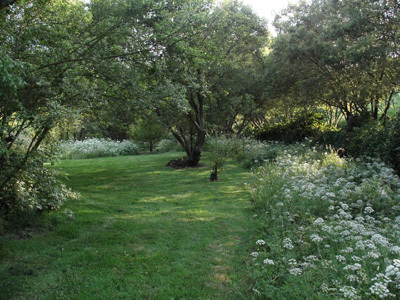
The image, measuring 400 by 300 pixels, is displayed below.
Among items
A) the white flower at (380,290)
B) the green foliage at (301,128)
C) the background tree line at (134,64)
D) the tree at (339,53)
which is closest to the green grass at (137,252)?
the background tree line at (134,64)

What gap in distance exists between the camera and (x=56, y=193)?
17.4 feet

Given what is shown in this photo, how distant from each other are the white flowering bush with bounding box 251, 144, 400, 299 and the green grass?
1.52 feet

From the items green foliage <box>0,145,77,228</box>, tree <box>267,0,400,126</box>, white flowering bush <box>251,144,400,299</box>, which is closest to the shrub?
tree <box>267,0,400,126</box>

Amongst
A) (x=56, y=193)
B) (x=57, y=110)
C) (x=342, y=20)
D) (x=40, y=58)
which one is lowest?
(x=56, y=193)

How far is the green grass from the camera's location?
3.60 meters

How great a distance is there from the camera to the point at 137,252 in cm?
463

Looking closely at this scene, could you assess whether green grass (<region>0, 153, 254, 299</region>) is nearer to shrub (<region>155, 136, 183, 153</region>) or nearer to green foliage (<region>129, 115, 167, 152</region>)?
green foliage (<region>129, 115, 167, 152</region>)

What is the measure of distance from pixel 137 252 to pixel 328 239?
9.72ft

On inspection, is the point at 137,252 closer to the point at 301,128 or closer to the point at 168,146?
the point at 301,128

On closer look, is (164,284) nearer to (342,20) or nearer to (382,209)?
(382,209)

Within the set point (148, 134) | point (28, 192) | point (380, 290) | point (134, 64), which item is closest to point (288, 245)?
point (380, 290)

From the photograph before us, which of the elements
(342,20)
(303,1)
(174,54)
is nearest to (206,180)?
(174,54)

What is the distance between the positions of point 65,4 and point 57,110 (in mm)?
Result: 3618

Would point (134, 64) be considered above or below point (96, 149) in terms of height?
above
